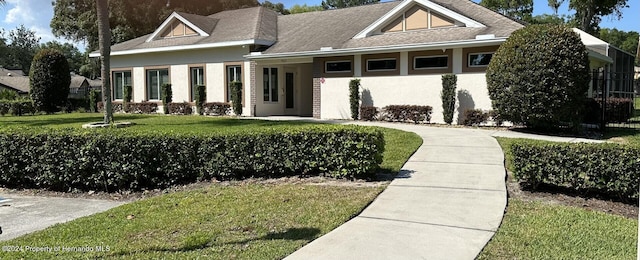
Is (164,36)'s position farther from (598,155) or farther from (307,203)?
(598,155)

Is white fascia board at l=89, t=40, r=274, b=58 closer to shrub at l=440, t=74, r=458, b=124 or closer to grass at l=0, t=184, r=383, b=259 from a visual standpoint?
shrub at l=440, t=74, r=458, b=124

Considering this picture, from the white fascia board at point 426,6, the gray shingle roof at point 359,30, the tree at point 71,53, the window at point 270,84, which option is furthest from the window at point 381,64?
the tree at point 71,53

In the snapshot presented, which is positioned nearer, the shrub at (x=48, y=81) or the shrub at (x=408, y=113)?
the shrub at (x=408, y=113)

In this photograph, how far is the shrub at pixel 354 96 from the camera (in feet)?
60.0

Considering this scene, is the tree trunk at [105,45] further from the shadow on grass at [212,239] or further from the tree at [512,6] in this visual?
the tree at [512,6]

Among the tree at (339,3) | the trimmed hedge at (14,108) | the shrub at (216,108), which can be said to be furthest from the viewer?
the tree at (339,3)

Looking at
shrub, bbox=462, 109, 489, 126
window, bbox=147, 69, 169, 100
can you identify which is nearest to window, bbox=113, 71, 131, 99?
window, bbox=147, 69, 169, 100

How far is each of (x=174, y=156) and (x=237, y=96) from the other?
1380cm

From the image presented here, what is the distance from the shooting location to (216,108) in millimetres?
22312

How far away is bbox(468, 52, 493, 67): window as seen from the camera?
1602 centimetres

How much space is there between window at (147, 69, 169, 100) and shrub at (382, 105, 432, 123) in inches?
500

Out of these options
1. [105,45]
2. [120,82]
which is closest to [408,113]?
[105,45]

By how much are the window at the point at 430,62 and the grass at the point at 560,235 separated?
11.2 meters

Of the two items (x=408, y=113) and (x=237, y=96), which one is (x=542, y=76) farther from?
(x=237, y=96)
